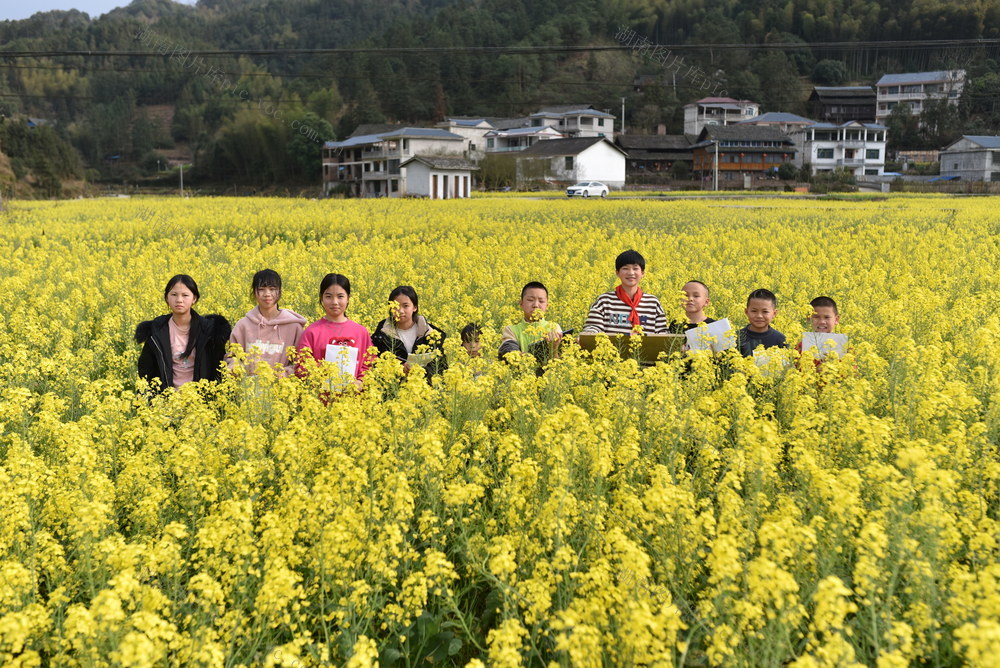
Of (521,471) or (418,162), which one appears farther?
(418,162)

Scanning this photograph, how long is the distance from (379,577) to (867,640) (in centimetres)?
179

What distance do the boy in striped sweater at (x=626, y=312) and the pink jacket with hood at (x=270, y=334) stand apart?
8.06 ft

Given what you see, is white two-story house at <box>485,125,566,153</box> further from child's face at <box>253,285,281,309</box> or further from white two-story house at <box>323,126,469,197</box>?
child's face at <box>253,285,281,309</box>

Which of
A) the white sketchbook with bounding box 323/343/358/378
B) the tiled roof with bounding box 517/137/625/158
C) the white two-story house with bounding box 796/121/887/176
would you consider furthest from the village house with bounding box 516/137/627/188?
the white sketchbook with bounding box 323/343/358/378

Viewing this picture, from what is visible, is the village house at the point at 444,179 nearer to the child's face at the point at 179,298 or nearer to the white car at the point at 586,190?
the white car at the point at 586,190

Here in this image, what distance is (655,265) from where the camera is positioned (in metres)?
11.9

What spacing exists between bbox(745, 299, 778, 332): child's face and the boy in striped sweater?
0.82 metres

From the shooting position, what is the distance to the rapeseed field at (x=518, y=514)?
2617 millimetres

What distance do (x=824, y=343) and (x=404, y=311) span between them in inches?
125

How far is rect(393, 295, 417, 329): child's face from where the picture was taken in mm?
6298

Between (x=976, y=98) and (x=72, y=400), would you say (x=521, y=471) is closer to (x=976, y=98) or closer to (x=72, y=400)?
(x=72, y=400)

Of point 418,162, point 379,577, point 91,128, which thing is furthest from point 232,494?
point 91,128

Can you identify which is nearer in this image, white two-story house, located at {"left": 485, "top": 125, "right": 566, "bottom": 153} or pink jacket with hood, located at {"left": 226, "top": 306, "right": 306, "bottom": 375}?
pink jacket with hood, located at {"left": 226, "top": 306, "right": 306, "bottom": 375}

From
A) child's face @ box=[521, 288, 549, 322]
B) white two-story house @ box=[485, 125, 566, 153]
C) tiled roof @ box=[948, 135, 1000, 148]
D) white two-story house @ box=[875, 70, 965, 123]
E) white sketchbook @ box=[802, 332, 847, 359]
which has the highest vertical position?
white two-story house @ box=[875, 70, 965, 123]
